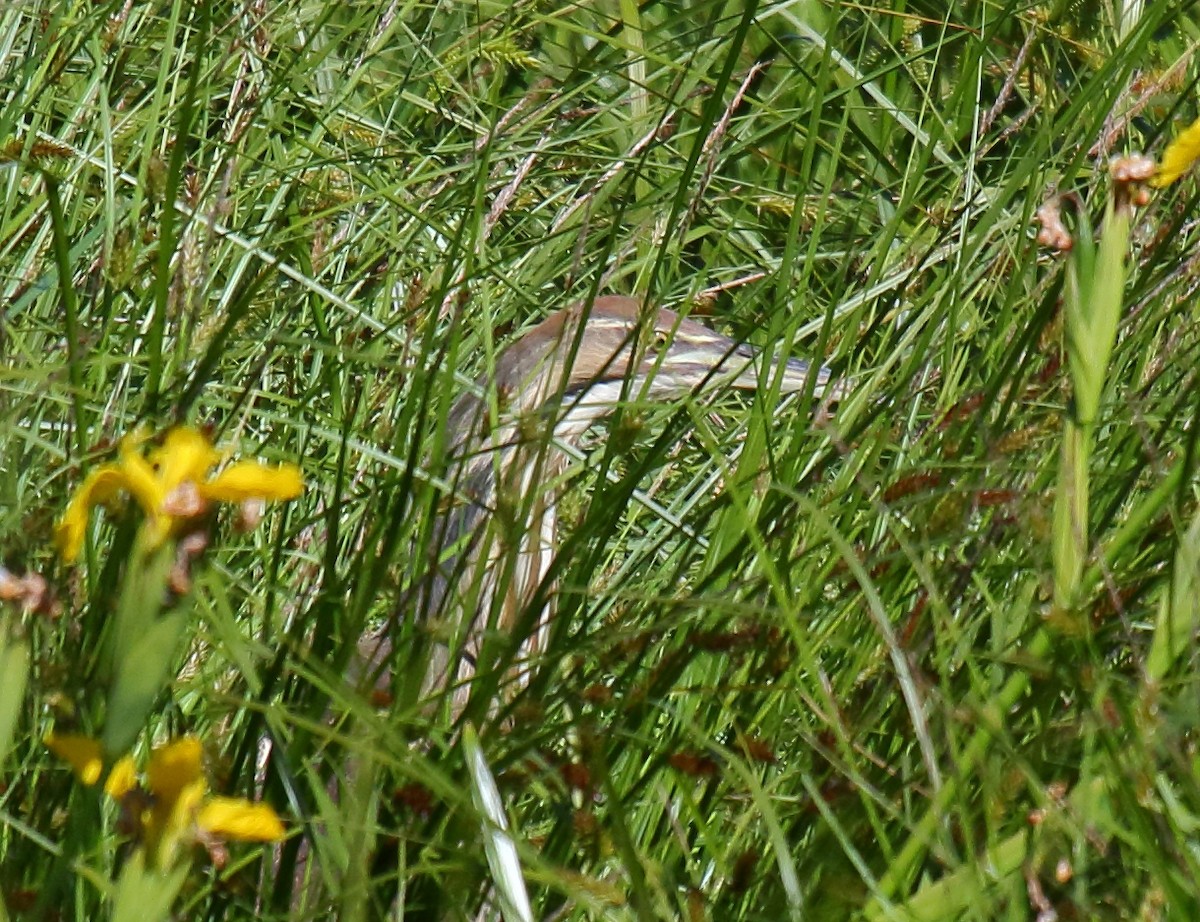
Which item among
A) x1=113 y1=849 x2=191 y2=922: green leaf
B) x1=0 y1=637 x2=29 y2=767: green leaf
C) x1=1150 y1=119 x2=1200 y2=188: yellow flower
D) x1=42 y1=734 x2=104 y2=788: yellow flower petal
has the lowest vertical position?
x1=113 y1=849 x2=191 y2=922: green leaf

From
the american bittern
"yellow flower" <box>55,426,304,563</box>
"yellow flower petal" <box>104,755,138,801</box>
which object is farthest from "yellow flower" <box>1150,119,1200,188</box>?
"yellow flower petal" <box>104,755,138,801</box>

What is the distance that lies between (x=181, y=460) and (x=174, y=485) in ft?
0.06

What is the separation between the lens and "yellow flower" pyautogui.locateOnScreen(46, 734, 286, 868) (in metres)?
0.78

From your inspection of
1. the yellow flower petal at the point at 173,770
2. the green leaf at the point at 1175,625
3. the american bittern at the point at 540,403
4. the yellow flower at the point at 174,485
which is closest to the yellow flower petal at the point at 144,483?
the yellow flower at the point at 174,485

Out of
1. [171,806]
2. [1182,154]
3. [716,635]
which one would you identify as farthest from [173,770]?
[1182,154]

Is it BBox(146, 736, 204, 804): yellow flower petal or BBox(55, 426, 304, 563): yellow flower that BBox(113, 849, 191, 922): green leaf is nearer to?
BBox(146, 736, 204, 804): yellow flower petal

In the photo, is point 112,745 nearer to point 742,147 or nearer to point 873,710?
point 873,710

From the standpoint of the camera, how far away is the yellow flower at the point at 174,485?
2.57 feet

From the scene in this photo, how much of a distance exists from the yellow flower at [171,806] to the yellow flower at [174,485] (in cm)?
9

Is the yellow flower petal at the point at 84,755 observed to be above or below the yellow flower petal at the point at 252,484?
below

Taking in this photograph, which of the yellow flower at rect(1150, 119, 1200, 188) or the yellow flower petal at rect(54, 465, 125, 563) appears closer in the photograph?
the yellow flower petal at rect(54, 465, 125, 563)

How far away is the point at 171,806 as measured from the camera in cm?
79

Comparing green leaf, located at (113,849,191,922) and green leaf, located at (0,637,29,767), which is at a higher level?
green leaf, located at (0,637,29,767)

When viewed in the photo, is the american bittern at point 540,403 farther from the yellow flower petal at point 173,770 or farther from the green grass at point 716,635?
the yellow flower petal at point 173,770
